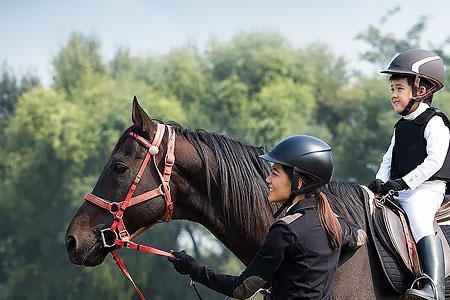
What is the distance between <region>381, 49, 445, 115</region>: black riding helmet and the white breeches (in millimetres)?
584

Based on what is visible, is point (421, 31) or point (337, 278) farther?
point (421, 31)

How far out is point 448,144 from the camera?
18.7 ft

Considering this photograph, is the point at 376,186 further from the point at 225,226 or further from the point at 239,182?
the point at 225,226

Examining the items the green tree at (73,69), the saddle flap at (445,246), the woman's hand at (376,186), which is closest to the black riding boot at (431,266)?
the saddle flap at (445,246)

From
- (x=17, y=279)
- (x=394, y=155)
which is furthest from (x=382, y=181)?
(x=17, y=279)

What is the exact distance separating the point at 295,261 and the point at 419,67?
2.14m

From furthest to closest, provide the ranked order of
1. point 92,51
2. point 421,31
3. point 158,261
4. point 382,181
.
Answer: point 92,51 < point 421,31 < point 158,261 < point 382,181

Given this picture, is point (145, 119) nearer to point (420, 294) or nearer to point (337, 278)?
point (337, 278)

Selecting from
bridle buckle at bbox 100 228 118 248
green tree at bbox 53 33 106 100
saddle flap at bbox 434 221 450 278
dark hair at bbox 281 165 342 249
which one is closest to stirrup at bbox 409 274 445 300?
saddle flap at bbox 434 221 450 278

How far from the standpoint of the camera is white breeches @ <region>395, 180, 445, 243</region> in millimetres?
5461

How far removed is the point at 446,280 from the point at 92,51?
4846 cm

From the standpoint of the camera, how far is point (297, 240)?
4.34 m

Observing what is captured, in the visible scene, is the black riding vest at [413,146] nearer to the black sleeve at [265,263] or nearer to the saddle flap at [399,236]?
the saddle flap at [399,236]

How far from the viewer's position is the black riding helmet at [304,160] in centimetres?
456
